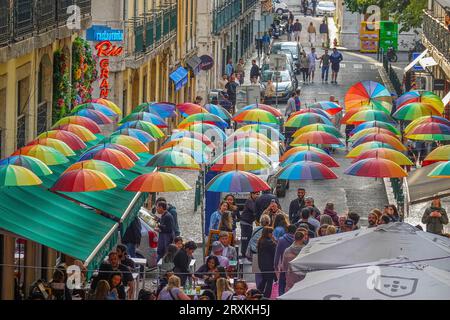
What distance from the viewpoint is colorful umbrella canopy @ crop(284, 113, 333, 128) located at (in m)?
35.8

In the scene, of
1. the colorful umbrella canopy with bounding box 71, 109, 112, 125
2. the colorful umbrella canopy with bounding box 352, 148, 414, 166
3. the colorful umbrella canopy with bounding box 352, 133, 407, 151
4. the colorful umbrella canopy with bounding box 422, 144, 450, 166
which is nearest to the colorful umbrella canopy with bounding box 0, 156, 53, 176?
the colorful umbrella canopy with bounding box 71, 109, 112, 125

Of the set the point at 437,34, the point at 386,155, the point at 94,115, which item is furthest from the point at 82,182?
the point at 437,34

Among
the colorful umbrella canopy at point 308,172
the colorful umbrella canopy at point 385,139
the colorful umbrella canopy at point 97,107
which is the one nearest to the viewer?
the colorful umbrella canopy at point 308,172

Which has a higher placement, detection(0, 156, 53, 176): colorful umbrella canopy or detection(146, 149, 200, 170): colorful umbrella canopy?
detection(0, 156, 53, 176): colorful umbrella canopy

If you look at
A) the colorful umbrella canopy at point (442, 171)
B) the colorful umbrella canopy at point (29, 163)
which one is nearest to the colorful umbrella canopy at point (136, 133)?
the colorful umbrella canopy at point (442, 171)

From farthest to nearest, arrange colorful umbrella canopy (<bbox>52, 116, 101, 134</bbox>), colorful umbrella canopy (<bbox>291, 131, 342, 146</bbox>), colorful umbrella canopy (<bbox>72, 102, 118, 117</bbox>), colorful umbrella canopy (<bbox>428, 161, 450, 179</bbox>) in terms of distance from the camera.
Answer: colorful umbrella canopy (<bbox>291, 131, 342, 146</bbox>) → colorful umbrella canopy (<bbox>72, 102, 118, 117</bbox>) → colorful umbrella canopy (<bbox>52, 116, 101, 134</bbox>) → colorful umbrella canopy (<bbox>428, 161, 450, 179</bbox>)

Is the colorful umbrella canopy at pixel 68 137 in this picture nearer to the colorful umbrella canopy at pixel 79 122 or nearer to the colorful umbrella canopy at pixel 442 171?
the colorful umbrella canopy at pixel 79 122

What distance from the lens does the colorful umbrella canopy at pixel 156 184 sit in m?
25.4

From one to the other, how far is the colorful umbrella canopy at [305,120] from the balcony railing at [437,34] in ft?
31.6

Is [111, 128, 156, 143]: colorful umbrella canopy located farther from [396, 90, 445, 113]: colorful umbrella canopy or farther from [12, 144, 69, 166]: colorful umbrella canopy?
[396, 90, 445, 113]: colorful umbrella canopy

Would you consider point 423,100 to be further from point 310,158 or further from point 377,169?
point 377,169

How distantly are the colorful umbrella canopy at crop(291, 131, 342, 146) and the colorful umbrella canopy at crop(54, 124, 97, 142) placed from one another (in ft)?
20.6

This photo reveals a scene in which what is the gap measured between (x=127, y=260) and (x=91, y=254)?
2.12m

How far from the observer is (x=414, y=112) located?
3803 cm
